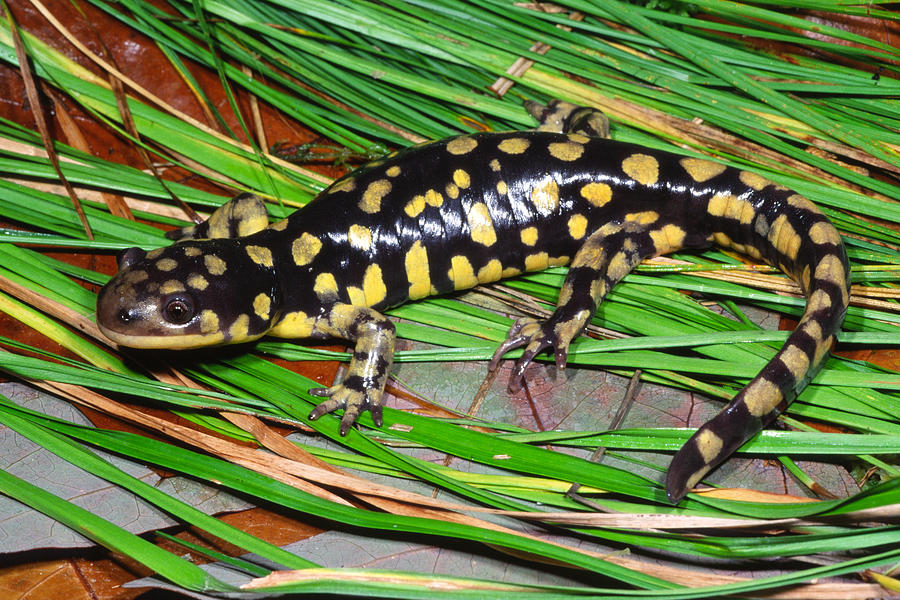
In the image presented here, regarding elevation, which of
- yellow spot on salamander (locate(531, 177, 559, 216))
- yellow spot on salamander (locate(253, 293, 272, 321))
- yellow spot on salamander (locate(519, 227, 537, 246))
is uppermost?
yellow spot on salamander (locate(531, 177, 559, 216))

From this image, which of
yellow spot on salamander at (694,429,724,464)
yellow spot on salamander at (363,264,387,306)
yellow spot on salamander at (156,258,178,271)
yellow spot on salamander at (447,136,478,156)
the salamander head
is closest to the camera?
yellow spot on salamander at (694,429,724,464)

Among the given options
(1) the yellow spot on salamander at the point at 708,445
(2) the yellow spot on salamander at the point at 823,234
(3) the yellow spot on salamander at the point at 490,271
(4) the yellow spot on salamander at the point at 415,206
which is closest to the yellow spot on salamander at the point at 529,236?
(3) the yellow spot on salamander at the point at 490,271

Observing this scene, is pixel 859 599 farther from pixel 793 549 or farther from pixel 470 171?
pixel 470 171

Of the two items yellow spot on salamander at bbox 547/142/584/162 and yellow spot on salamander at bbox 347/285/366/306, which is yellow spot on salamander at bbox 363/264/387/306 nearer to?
yellow spot on salamander at bbox 347/285/366/306

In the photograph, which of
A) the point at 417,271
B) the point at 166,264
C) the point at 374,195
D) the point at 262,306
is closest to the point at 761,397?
the point at 417,271

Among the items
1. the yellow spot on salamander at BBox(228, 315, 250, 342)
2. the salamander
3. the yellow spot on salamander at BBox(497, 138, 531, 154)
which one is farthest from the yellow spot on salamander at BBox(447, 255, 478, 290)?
the yellow spot on salamander at BBox(228, 315, 250, 342)

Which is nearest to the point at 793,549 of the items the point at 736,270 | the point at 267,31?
the point at 736,270
